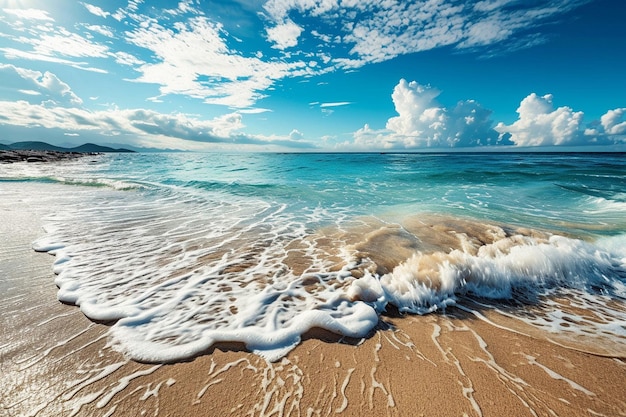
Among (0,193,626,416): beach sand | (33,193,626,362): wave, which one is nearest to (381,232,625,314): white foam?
(33,193,626,362): wave

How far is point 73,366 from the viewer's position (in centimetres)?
251

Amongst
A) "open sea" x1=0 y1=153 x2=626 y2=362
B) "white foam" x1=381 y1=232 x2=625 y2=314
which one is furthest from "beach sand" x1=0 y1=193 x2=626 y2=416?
"white foam" x1=381 y1=232 x2=625 y2=314

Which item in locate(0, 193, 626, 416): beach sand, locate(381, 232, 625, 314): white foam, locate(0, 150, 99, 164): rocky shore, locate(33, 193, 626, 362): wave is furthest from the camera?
locate(0, 150, 99, 164): rocky shore

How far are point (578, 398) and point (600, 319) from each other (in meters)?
1.99

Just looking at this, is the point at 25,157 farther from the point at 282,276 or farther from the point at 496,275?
the point at 496,275

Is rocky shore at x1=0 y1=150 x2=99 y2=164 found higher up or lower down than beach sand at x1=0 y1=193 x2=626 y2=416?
lower down

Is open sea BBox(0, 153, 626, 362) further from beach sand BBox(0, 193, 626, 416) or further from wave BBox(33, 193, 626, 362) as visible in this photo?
beach sand BBox(0, 193, 626, 416)

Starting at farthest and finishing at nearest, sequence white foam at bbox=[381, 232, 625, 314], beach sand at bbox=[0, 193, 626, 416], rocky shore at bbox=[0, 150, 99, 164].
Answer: rocky shore at bbox=[0, 150, 99, 164] < white foam at bbox=[381, 232, 625, 314] < beach sand at bbox=[0, 193, 626, 416]

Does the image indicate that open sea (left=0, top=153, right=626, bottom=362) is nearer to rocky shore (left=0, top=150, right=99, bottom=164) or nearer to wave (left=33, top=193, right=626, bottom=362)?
wave (left=33, top=193, right=626, bottom=362)

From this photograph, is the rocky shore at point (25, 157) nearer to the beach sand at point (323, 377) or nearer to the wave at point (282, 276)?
the wave at point (282, 276)

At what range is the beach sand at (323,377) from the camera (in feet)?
7.12

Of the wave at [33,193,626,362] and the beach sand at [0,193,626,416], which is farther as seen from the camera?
the wave at [33,193,626,362]

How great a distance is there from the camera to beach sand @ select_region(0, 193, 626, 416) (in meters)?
2.17

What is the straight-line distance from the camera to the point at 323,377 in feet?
8.09
